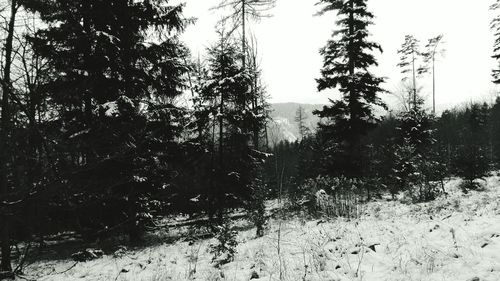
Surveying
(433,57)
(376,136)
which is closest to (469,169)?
(433,57)

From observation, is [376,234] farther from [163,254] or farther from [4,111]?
[4,111]

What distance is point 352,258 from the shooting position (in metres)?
5.27

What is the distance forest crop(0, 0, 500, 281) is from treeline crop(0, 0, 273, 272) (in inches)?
0.6

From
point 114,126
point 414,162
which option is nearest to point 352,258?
point 114,126

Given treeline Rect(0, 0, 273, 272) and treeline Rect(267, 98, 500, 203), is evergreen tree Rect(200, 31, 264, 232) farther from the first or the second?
treeline Rect(267, 98, 500, 203)

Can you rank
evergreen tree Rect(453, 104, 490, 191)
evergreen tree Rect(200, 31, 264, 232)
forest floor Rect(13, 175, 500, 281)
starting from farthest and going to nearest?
evergreen tree Rect(453, 104, 490, 191) < evergreen tree Rect(200, 31, 264, 232) < forest floor Rect(13, 175, 500, 281)

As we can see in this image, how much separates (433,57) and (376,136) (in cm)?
1363

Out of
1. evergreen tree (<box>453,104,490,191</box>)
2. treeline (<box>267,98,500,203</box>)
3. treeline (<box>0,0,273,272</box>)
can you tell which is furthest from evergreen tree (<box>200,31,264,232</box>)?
evergreen tree (<box>453,104,490,191</box>)

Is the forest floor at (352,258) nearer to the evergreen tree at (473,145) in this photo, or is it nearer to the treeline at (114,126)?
the treeline at (114,126)

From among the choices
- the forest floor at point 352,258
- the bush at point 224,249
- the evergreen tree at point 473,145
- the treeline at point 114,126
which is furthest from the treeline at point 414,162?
the bush at point 224,249

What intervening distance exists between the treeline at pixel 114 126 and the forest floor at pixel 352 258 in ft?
4.38

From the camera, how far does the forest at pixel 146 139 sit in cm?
180

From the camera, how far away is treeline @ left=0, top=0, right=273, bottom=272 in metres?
1.79

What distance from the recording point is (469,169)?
15.0 metres
